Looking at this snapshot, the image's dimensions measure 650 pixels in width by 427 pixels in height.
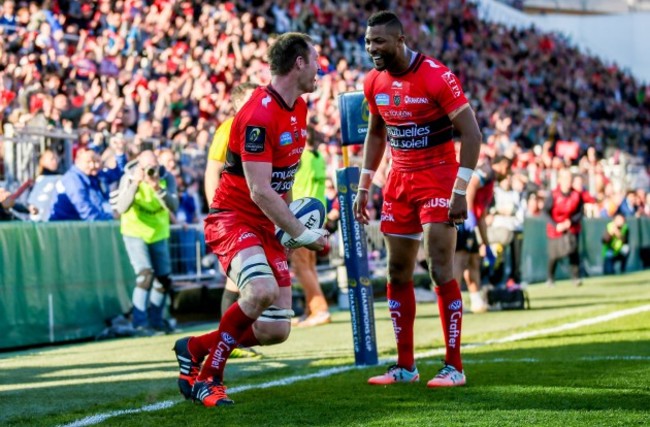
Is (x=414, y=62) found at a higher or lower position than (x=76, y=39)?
lower

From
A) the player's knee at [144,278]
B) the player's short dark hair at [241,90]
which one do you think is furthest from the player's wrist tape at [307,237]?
the player's knee at [144,278]

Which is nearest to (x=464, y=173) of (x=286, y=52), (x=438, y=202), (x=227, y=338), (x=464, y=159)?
(x=464, y=159)

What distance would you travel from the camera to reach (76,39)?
20469 mm

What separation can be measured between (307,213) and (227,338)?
84 centimetres

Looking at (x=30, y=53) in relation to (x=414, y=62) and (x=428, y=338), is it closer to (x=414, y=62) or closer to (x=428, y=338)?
(x=428, y=338)

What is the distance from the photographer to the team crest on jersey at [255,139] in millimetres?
6680

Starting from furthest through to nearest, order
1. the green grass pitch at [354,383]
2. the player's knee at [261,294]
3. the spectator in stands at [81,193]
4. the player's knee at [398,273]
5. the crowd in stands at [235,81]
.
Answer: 1. the crowd in stands at [235,81]
2. the spectator in stands at [81,193]
3. the player's knee at [398,273]
4. the player's knee at [261,294]
5. the green grass pitch at [354,383]

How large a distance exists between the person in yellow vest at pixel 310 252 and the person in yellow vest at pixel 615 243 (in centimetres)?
1382

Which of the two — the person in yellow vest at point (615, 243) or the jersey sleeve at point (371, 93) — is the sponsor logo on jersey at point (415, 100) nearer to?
the jersey sleeve at point (371, 93)

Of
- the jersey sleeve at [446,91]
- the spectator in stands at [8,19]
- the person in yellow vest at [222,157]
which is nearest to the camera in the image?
the jersey sleeve at [446,91]

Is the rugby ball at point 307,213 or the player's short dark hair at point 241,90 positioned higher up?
the player's short dark hair at point 241,90

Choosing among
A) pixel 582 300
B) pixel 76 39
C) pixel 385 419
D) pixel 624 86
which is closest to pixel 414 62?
pixel 385 419

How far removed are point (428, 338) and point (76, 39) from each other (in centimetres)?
1107

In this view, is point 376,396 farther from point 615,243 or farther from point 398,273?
point 615,243
